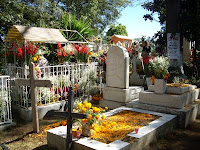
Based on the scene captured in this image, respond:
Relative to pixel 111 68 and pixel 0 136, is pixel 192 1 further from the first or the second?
pixel 0 136

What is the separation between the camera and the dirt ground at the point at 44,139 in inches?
159

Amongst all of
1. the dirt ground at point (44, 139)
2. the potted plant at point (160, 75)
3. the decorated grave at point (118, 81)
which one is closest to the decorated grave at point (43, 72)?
the dirt ground at point (44, 139)

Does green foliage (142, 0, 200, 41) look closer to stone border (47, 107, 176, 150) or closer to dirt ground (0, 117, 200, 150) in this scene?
dirt ground (0, 117, 200, 150)

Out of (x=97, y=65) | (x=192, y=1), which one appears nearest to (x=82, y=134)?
(x=97, y=65)

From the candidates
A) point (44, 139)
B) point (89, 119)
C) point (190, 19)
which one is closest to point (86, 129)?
point (89, 119)

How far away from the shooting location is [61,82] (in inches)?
251

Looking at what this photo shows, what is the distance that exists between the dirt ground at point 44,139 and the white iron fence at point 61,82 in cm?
101

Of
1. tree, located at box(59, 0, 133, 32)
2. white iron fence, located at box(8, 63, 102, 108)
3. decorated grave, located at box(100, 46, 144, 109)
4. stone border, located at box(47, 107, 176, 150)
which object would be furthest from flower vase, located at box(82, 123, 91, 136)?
tree, located at box(59, 0, 133, 32)

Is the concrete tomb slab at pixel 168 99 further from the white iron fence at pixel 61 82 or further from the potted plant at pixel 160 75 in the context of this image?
the white iron fence at pixel 61 82

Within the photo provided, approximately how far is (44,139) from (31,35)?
3760mm

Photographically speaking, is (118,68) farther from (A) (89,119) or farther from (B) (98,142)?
(B) (98,142)

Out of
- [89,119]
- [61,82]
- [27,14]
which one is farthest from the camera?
[27,14]

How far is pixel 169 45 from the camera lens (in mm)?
→ 8312

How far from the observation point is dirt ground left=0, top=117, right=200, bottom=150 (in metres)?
4.05
